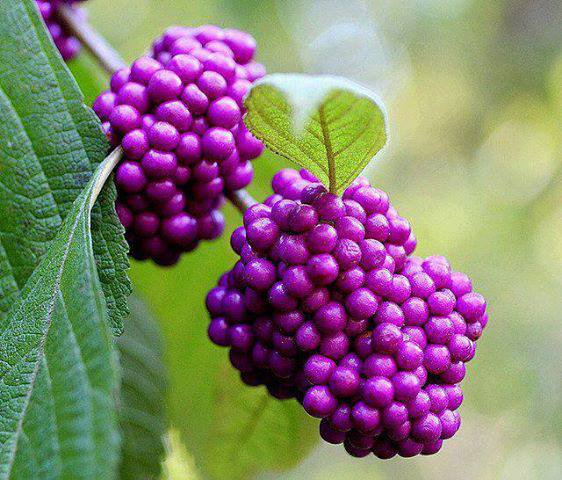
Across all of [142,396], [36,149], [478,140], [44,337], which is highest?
[478,140]

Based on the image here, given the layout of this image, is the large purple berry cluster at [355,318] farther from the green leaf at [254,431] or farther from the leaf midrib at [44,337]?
the green leaf at [254,431]

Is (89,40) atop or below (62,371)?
atop

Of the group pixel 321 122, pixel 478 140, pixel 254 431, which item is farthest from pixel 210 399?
pixel 478 140

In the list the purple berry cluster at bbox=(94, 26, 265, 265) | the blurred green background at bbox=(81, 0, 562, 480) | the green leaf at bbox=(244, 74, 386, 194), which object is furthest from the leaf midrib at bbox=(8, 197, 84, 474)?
the blurred green background at bbox=(81, 0, 562, 480)

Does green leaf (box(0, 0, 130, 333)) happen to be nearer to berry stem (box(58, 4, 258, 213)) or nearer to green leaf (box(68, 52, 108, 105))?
berry stem (box(58, 4, 258, 213))

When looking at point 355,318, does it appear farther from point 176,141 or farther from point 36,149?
point 36,149

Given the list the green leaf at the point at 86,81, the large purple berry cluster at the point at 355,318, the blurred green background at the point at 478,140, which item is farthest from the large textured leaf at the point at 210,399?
the blurred green background at the point at 478,140
